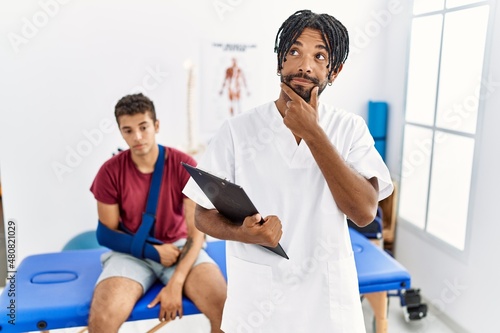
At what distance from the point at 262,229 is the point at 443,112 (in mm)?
1994

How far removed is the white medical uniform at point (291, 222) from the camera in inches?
45.0

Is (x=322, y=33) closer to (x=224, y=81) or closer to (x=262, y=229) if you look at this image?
(x=262, y=229)

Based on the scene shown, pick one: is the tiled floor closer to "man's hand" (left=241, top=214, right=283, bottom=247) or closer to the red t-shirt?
the red t-shirt

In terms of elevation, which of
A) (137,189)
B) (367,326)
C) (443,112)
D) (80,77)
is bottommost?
(367,326)

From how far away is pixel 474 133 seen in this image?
7.85 feet

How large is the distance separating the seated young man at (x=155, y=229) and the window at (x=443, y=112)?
1.44m

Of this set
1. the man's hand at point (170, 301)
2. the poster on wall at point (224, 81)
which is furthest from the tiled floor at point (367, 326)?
the poster on wall at point (224, 81)

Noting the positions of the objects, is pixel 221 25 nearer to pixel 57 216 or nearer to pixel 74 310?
pixel 57 216

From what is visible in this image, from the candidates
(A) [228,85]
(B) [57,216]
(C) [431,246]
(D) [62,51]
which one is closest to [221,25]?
(A) [228,85]

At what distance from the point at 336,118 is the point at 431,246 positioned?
6.30 feet

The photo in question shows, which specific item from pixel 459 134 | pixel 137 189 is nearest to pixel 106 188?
pixel 137 189

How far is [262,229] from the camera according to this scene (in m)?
1.03

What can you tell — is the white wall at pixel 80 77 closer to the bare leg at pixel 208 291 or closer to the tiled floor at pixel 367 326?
the tiled floor at pixel 367 326

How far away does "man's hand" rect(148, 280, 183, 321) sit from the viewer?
1852mm
